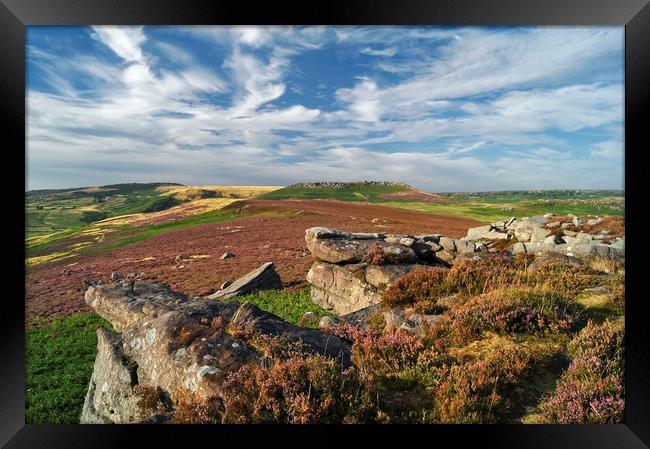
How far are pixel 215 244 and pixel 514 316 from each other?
570 inches

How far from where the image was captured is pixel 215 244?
55.7 feet

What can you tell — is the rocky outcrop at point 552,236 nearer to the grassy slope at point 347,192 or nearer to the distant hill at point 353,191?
the distant hill at point 353,191

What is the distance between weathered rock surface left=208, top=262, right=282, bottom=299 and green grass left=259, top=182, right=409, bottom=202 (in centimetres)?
393

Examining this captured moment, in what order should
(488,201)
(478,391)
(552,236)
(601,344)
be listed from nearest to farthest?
(478,391), (601,344), (552,236), (488,201)

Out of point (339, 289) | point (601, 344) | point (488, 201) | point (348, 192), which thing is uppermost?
point (348, 192)

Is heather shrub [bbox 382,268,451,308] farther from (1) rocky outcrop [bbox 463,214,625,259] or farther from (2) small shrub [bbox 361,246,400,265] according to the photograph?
(1) rocky outcrop [bbox 463,214,625,259]

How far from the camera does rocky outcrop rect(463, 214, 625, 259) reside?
10.4 meters

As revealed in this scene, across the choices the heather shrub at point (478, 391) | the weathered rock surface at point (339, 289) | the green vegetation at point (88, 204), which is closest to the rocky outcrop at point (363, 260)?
the weathered rock surface at point (339, 289)

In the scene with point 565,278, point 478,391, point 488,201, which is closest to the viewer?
point 478,391

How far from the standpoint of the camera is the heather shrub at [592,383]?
5.29 metres

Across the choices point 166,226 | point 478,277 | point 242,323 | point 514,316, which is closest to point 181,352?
point 242,323

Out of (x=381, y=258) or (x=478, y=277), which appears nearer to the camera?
(x=478, y=277)

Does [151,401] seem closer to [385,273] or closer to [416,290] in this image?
[416,290]
